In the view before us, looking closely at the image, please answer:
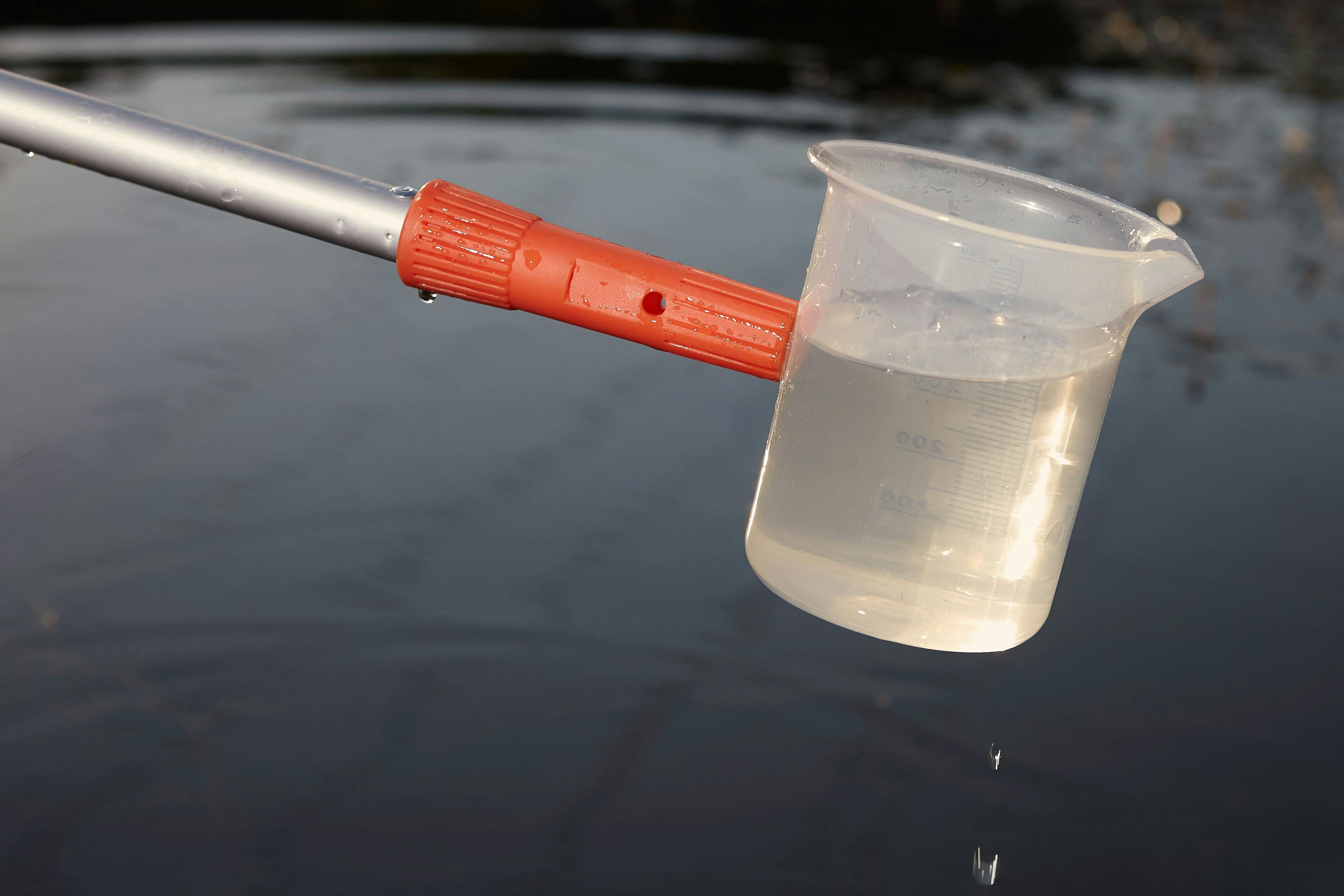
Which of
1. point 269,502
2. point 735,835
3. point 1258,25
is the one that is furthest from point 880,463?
point 1258,25

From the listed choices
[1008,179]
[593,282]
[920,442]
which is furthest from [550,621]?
[1008,179]

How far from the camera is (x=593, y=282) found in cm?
114

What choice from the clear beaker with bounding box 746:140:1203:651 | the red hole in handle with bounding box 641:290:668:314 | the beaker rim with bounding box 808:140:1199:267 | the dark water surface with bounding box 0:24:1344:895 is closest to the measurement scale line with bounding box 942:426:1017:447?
the clear beaker with bounding box 746:140:1203:651

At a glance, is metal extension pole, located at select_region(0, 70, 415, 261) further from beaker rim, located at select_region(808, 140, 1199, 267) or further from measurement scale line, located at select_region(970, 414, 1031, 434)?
measurement scale line, located at select_region(970, 414, 1031, 434)

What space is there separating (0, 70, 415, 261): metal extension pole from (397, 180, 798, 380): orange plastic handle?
42 mm

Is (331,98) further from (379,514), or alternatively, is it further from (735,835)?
(735,835)

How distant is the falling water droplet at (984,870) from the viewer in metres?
1.28

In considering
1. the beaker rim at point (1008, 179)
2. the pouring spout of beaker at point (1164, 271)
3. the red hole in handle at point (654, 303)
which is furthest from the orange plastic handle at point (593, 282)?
the pouring spout of beaker at point (1164, 271)

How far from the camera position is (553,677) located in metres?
1.57

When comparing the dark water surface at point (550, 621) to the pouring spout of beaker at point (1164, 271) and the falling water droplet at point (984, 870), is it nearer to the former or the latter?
the falling water droplet at point (984, 870)

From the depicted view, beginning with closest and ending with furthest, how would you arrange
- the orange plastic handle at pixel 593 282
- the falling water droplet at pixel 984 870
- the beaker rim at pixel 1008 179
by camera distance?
1. the beaker rim at pixel 1008 179
2. the orange plastic handle at pixel 593 282
3. the falling water droplet at pixel 984 870

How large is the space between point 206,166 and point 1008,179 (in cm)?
81

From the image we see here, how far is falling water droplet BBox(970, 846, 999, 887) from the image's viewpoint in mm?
1283

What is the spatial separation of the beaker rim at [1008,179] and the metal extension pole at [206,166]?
0.44 metres
